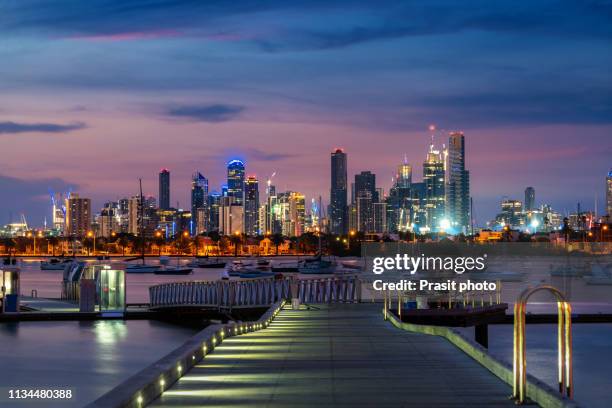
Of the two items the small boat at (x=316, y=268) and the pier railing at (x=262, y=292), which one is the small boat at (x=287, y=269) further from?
the pier railing at (x=262, y=292)

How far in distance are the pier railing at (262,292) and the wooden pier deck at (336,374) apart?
56.3 ft

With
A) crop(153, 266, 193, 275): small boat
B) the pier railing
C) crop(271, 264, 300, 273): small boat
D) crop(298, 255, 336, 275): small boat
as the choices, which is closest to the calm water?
the pier railing

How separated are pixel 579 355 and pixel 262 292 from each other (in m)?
15.1

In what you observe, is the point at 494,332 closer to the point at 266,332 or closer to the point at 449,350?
the point at 266,332

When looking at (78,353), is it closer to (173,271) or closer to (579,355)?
(579,355)

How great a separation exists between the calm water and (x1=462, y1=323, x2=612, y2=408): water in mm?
14729

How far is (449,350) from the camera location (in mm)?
21875

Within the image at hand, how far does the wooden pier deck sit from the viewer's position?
14953mm

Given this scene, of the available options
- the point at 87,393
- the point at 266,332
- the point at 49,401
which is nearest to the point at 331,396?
the point at 266,332

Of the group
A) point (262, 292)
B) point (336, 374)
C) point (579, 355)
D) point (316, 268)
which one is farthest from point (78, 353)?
Result: point (316, 268)

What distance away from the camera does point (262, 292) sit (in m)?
46.6

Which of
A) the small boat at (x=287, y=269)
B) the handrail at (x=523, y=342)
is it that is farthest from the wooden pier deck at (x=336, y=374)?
the small boat at (x=287, y=269)

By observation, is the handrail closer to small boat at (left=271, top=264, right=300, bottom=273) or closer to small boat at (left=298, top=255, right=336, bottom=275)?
small boat at (left=298, top=255, right=336, bottom=275)

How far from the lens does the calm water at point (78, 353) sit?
36625 mm
